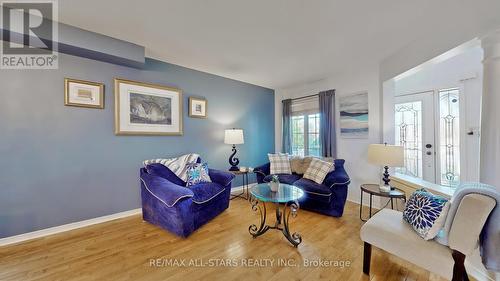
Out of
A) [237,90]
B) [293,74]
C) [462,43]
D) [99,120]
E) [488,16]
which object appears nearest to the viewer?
[488,16]

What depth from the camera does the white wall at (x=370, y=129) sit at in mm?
3273

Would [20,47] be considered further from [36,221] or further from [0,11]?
[36,221]

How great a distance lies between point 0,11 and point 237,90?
319 centimetres

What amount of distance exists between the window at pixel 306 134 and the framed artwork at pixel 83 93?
375cm

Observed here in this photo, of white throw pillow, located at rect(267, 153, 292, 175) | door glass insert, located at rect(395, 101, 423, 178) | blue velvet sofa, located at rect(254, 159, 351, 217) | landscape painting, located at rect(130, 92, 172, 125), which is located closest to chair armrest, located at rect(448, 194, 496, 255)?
blue velvet sofa, located at rect(254, 159, 351, 217)

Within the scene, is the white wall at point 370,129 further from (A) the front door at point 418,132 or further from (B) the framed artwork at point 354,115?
(A) the front door at point 418,132

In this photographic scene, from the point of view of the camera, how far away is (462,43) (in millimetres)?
1769

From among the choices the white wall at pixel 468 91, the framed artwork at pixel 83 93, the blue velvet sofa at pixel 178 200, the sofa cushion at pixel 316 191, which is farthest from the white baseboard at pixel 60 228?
the white wall at pixel 468 91

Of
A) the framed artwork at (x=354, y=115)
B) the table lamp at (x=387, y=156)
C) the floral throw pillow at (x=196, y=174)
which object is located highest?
the framed artwork at (x=354, y=115)

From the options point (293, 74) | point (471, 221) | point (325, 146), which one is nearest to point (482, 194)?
point (471, 221)

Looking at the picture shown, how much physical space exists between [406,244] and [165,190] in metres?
2.33

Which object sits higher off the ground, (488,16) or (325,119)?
(488,16)

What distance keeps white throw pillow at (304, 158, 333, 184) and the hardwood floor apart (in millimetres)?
766

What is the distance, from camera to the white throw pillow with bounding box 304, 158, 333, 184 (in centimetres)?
317
